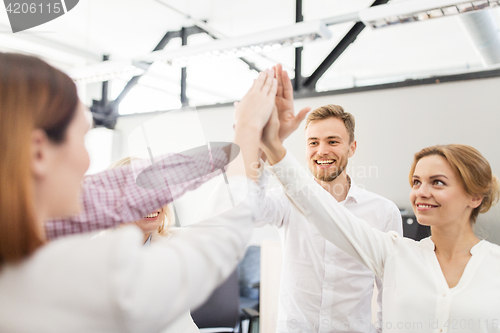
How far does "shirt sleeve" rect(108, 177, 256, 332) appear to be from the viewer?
43 cm

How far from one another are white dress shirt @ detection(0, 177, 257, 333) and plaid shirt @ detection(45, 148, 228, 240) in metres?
0.09

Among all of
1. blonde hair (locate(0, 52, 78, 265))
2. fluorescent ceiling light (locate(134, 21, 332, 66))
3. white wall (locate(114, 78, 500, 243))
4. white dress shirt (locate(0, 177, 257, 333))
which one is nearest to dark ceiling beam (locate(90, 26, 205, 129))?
fluorescent ceiling light (locate(134, 21, 332, 66))

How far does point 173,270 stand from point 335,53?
265cm

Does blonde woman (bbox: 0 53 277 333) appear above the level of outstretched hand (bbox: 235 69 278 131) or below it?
below

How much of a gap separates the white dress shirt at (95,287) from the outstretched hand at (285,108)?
0.43 metres

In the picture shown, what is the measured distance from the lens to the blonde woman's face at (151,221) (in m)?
1.34

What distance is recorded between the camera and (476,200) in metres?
1.24

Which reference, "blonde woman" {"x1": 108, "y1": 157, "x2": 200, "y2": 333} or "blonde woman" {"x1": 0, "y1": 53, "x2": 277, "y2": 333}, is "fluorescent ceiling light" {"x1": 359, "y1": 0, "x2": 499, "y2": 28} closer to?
"blonde woman" {"x1": 108, "y1": 157, "x2": 200, "y2": 333}

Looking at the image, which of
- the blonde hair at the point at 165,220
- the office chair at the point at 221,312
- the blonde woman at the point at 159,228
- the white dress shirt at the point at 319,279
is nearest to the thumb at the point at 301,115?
the white dress shirt at the point at 319,279

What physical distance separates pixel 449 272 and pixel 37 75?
1.23 metres

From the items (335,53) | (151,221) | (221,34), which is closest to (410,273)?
(151,221)

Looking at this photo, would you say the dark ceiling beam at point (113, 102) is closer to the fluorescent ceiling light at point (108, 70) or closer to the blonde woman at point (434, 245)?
the fluorescent ceiling light at point (108, 70)

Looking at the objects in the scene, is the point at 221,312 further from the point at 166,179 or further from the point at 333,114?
the point at 166,179

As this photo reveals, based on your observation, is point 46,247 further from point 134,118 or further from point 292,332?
point 134,118
